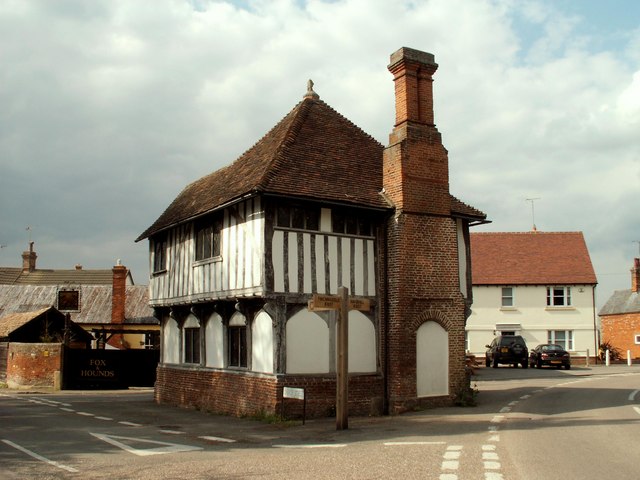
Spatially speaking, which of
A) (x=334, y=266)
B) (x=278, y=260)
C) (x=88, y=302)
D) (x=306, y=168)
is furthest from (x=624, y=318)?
(x=278, y=260)

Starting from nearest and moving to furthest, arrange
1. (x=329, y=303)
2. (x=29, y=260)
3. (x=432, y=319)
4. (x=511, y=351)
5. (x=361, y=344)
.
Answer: (x=329, y=303) < (x=361, y=344) < (x=432, y=319) < (x=511, y=351) < (x=29, y=260)

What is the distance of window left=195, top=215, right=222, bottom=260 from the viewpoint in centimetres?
1805

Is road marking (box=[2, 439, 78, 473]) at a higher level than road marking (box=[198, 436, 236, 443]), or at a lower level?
higher

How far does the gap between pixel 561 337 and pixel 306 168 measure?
2947 centimetres

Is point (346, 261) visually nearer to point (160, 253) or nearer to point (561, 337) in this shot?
point (160, 253)

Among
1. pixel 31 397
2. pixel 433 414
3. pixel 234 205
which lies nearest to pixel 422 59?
pixel 234 205

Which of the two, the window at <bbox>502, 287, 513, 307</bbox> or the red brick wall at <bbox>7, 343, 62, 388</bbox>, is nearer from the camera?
the red brick wall at <bbox>7, 343, 62, 388</bbox>

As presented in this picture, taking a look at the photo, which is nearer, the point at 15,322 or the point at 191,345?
the point at 191,345

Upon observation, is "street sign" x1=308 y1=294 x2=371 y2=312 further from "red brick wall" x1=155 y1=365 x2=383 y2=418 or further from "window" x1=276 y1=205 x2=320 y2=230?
"window" x1=276 y1=205 x2=320 y2=230

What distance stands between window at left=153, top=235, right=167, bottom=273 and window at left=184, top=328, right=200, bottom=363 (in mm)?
2266

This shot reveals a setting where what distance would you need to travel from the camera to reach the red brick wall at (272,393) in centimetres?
1547

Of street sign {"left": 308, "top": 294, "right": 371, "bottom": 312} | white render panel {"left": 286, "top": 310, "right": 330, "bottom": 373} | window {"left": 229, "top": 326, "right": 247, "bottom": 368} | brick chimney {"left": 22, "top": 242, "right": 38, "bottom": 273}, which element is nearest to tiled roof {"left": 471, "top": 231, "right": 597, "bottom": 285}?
window {"left": 229, "top": 326, "right": 247, "bottom": 368}

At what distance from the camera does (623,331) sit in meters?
52.8

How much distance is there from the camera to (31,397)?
24.5 metres
